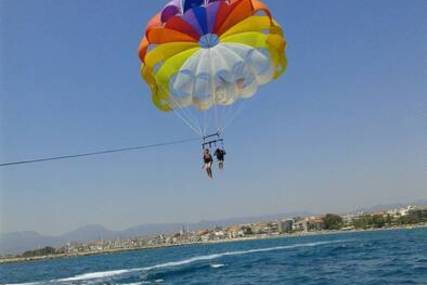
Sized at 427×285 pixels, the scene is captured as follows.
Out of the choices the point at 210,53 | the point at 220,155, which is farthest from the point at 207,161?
the point at 210,53

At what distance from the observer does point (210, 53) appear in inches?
557

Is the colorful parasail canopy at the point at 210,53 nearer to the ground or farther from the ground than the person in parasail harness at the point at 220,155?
farther from the ground

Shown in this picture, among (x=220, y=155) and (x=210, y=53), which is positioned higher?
(x=210, y=53)

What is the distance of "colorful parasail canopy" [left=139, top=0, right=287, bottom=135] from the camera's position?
525 inches

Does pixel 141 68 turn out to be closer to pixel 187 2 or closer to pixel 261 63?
pixel 187 2

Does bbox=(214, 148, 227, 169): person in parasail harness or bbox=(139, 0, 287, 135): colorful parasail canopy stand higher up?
bbox=(139, 0, 287, 135): colorful parasail canopy

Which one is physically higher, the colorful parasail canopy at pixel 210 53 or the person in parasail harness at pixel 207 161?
the colorful parasail canopy at pixel 210 53

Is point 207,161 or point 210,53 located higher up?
point 210,53

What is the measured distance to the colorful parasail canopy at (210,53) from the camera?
13.3m

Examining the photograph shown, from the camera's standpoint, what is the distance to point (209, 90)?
1440cm

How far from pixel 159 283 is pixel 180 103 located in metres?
13.5

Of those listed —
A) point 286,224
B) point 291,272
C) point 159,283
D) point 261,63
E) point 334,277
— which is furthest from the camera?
point 286,224

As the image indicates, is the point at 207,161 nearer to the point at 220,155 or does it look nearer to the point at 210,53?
the point at 220,155

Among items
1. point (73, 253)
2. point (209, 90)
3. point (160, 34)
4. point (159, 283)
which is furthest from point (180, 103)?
point (73, 253)
